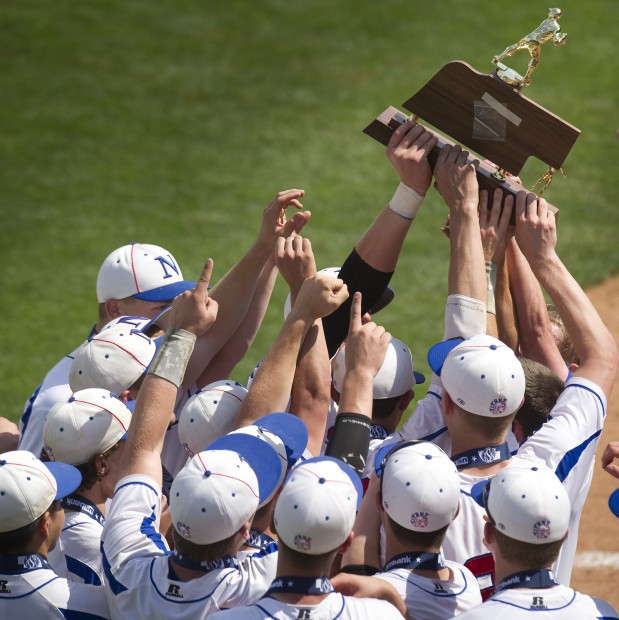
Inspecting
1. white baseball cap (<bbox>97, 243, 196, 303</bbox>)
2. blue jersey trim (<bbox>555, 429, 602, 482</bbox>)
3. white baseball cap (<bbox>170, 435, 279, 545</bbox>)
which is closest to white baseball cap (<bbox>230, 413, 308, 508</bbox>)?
white baseball cap (<bbox>170, 435, 279, 545</bbox>)

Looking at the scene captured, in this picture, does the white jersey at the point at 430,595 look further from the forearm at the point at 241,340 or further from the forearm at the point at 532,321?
the forearm at the point at 241,340

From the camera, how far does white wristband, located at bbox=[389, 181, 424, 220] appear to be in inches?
173

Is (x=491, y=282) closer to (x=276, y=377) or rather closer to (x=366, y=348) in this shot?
(x=366, y=348)

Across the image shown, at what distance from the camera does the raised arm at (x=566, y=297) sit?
398 centimetres

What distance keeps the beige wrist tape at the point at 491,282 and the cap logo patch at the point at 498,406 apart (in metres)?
0.81

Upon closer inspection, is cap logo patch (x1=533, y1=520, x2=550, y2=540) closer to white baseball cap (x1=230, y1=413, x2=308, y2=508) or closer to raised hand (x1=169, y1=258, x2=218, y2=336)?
white baseball cap (x1=230, y1=413, x2=308, y2=508)

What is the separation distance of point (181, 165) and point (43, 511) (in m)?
8.15

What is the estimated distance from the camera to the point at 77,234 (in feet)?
33.1

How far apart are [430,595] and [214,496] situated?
73 centimetres

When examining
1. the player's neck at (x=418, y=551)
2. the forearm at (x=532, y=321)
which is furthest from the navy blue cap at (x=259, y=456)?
the forearm at (x=532, y=321)

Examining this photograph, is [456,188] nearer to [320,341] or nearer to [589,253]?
[320,341]

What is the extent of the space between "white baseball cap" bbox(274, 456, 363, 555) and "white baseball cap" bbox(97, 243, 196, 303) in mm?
2272

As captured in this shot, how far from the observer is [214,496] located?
312 cm

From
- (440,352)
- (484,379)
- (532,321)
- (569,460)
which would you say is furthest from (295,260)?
(569,460)
